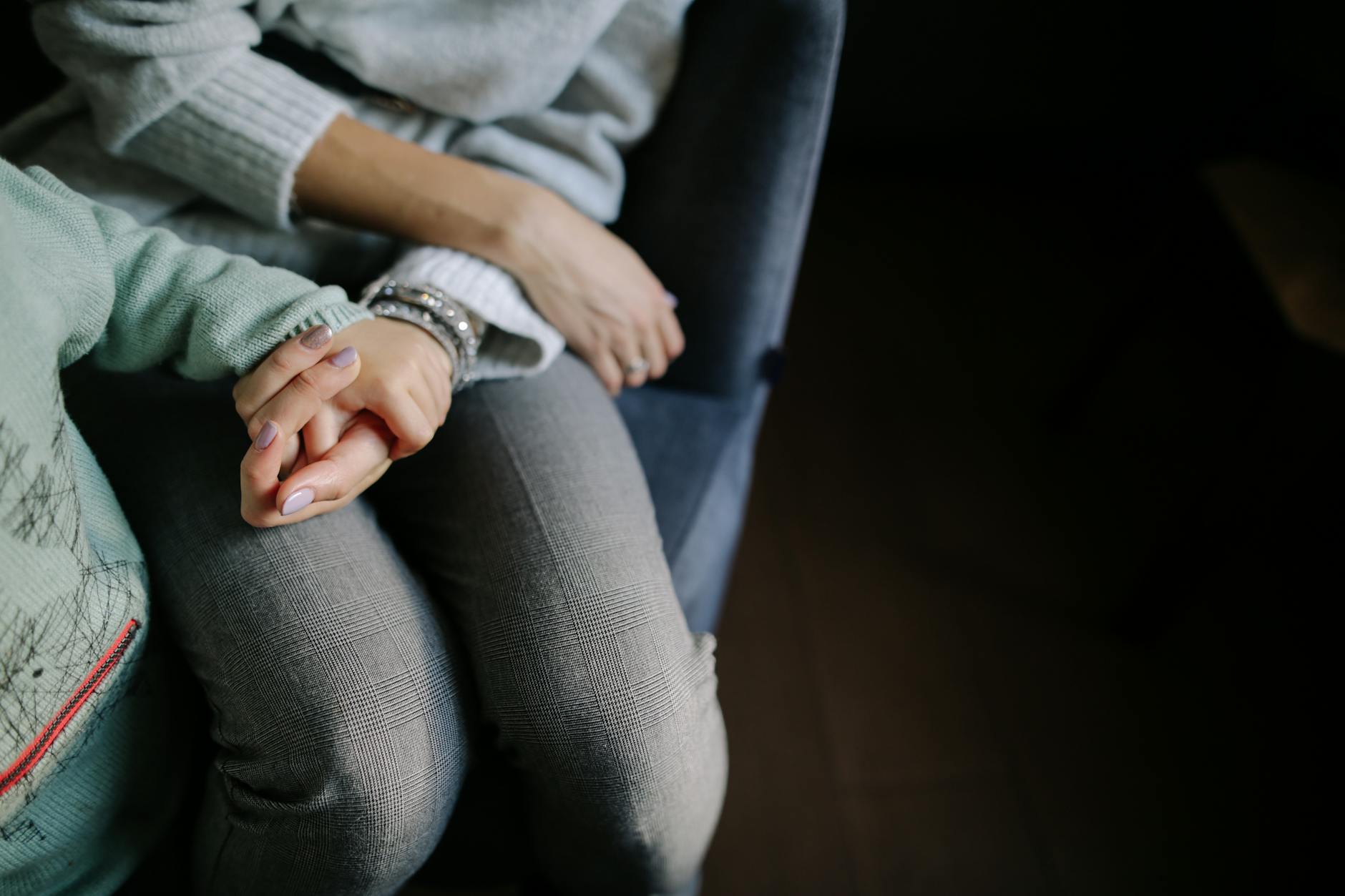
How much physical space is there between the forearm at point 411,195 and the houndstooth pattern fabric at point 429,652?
12cm

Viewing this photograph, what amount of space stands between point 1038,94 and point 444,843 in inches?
64.9

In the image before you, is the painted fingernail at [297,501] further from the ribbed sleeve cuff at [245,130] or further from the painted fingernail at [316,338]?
the ribbed sleeve cuff at [245,130]

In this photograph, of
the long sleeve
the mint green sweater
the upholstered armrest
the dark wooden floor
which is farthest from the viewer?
the dark wooden floor

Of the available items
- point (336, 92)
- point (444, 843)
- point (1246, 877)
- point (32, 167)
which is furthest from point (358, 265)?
point (1246, 877)

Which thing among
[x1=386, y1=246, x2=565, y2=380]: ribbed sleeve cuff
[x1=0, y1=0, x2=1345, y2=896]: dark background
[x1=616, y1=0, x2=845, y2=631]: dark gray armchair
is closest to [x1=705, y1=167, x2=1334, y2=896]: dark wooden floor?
[x1=0, y1=0, x2=1345, y2=896]: dark background

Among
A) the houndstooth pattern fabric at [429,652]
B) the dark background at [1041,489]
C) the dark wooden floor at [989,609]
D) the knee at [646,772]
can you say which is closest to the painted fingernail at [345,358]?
the houndstooth pattern fabric at [429,652]

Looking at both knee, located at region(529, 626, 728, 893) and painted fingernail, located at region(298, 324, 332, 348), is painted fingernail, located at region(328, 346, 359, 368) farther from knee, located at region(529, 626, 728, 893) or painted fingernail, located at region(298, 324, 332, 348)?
knee, located at region(529, 626, 728, 893)

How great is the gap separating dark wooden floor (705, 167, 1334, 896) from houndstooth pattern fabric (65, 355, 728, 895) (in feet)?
1.43

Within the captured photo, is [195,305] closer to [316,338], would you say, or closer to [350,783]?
[316,338]

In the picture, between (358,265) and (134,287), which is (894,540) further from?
(134,287)

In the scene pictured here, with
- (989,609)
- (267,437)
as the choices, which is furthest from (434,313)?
(989,609)

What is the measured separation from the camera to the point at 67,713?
18.0 inches

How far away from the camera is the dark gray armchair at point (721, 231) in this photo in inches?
26.0

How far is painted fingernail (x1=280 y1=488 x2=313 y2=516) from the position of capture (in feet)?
1.60
